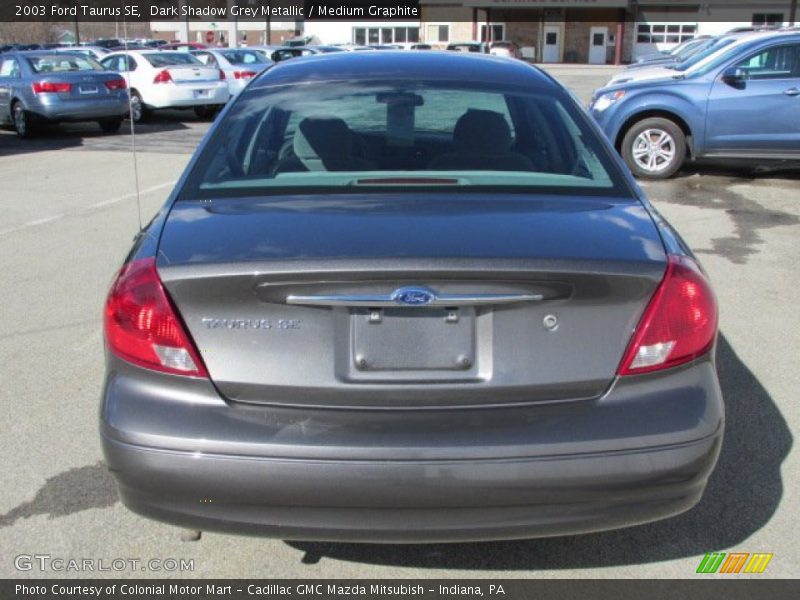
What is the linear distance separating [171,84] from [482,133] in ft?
53.1

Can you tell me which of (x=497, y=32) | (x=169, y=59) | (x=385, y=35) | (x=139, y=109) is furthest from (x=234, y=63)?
(x=385, y=35)

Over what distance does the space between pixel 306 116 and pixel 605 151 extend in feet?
3.98

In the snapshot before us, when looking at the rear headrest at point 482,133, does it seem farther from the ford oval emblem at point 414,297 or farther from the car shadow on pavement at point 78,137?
the car shadow on pavement at point 78,137

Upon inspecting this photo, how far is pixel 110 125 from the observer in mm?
17469

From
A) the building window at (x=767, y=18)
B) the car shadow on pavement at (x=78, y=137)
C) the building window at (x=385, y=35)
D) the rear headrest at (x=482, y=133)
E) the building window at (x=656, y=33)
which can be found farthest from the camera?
the building window at (x=385, y=35)

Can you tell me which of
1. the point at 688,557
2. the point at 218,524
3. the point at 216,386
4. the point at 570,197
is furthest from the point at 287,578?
the point at 570,197

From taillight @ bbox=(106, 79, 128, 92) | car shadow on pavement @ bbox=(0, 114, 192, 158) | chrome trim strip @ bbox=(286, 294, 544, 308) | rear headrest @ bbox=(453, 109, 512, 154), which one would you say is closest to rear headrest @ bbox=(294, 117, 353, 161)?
rear headrest @ bbox=(453, 109, 512, 154)

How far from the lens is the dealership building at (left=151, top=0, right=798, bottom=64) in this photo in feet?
183

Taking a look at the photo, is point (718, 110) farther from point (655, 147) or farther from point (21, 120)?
point (21, 120)

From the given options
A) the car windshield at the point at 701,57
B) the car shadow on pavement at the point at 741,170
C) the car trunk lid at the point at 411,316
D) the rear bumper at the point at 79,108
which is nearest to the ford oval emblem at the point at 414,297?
the car trunk lid at the point at 411,316

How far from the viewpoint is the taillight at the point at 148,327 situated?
246 cm

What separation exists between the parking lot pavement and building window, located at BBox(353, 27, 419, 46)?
5948cm

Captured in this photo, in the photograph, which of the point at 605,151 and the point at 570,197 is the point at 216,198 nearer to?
the point at 570,197

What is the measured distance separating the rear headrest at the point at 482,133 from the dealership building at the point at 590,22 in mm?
53033
